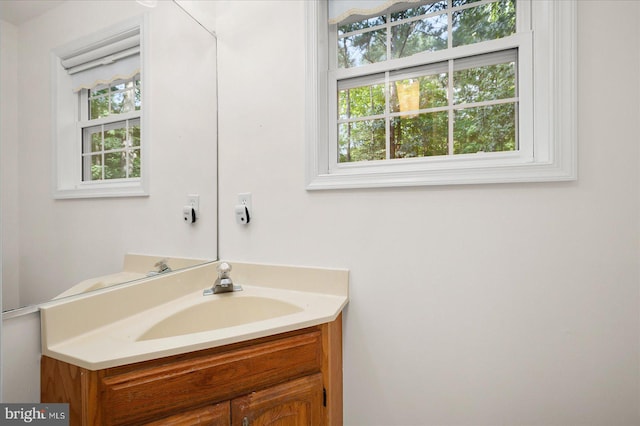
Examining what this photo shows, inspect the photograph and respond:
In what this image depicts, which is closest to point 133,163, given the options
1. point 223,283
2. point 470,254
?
point 223,283

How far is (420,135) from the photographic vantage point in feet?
4.20

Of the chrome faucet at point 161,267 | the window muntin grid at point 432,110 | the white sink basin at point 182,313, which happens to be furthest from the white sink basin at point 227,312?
the window muntin grid at point 432,110

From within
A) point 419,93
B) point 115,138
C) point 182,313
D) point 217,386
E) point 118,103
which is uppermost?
point 419,93

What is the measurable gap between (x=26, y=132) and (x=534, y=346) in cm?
171

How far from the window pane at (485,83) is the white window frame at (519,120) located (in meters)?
0.04

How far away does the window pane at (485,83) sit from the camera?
1.16m

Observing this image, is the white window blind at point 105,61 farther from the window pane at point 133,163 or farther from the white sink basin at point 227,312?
the white sink basin at point 227,312

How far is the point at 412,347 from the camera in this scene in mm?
1175

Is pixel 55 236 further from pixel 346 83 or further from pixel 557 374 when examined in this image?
pixel 557 374

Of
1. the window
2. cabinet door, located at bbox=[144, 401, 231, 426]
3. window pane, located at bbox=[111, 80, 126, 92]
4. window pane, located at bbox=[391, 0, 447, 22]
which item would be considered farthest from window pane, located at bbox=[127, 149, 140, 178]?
window pane, located at bbox=[391, 0, 447, 22]

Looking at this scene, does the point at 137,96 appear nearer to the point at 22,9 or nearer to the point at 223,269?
the point at 22,9

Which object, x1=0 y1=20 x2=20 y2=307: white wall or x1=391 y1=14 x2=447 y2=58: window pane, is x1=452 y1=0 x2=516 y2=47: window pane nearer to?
x1=391 y1=14 x2=447 y2=58: window pane

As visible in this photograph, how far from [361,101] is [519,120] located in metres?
0.65

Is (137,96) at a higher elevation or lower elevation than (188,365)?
higher
